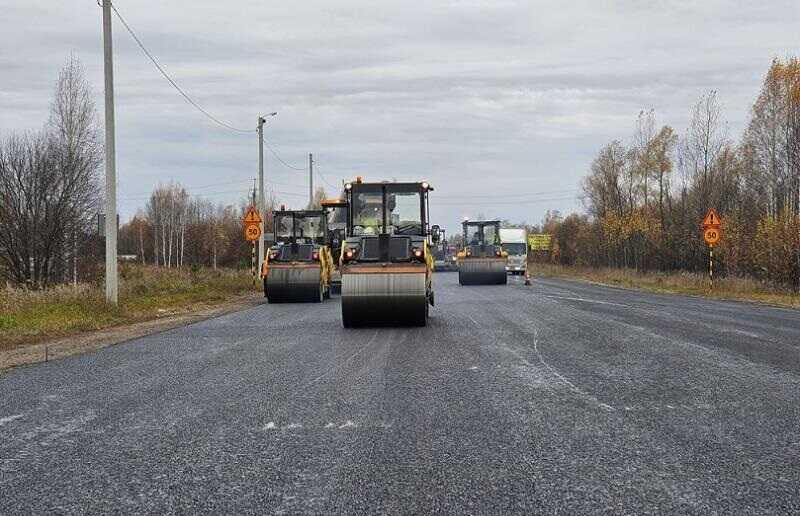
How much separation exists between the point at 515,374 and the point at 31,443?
5091 mm

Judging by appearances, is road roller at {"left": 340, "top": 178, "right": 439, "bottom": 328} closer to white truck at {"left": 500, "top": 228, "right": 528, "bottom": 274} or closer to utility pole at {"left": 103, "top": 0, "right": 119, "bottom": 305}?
utility pole at {"left": 103, "top": 0, "right": 119, "bottom": 305}

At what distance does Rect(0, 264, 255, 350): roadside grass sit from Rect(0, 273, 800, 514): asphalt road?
3.60 m

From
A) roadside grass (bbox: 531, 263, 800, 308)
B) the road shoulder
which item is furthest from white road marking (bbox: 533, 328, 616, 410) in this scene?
roadside grass (bbox: 531, 263, 800, 308)

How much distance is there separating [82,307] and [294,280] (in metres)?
7.36

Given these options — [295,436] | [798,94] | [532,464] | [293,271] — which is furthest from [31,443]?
A: [798,94]

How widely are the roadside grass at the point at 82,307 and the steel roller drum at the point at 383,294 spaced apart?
5.44 m

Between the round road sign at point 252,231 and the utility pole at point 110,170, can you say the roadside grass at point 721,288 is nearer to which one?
the round road sign at point 252,231

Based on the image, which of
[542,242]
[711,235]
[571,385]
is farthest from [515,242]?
[571,385]

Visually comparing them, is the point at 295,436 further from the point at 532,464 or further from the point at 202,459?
the point at 532,464

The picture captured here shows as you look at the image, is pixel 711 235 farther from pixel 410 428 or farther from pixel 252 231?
pixel 410 428

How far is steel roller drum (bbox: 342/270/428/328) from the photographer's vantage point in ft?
46.0

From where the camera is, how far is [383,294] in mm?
14031

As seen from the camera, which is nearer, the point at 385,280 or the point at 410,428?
the point at 410,428

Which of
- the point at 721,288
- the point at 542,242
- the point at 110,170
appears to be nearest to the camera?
the point at 110,170
